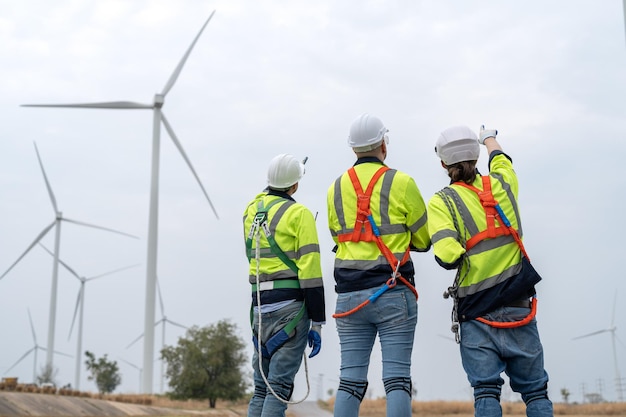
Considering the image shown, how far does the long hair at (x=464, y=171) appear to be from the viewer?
661cm

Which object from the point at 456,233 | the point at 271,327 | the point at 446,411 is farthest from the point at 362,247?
the point at 446,411

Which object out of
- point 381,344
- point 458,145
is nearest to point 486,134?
point 458,145

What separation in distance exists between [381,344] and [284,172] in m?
2.37

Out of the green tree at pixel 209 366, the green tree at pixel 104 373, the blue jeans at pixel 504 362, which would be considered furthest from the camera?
the green tree at pixel 104 373

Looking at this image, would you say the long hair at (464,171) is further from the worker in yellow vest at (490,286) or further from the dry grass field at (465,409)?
the dry grass field at (465,409)

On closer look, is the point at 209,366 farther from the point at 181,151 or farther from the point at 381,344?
the point at 381,344

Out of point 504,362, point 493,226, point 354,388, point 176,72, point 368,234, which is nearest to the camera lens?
point 504,362

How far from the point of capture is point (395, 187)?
6844mm

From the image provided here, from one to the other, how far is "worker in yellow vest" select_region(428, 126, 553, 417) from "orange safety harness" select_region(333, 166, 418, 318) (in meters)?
0.43

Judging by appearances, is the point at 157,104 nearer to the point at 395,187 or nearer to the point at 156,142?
the point at 156,142

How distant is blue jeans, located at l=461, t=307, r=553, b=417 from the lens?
6.02m

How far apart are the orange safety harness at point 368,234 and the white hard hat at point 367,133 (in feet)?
0.90

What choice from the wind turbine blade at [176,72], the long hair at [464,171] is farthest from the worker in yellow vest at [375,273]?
the wind turbine blade at [176,72]

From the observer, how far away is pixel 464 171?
21.7 ft
